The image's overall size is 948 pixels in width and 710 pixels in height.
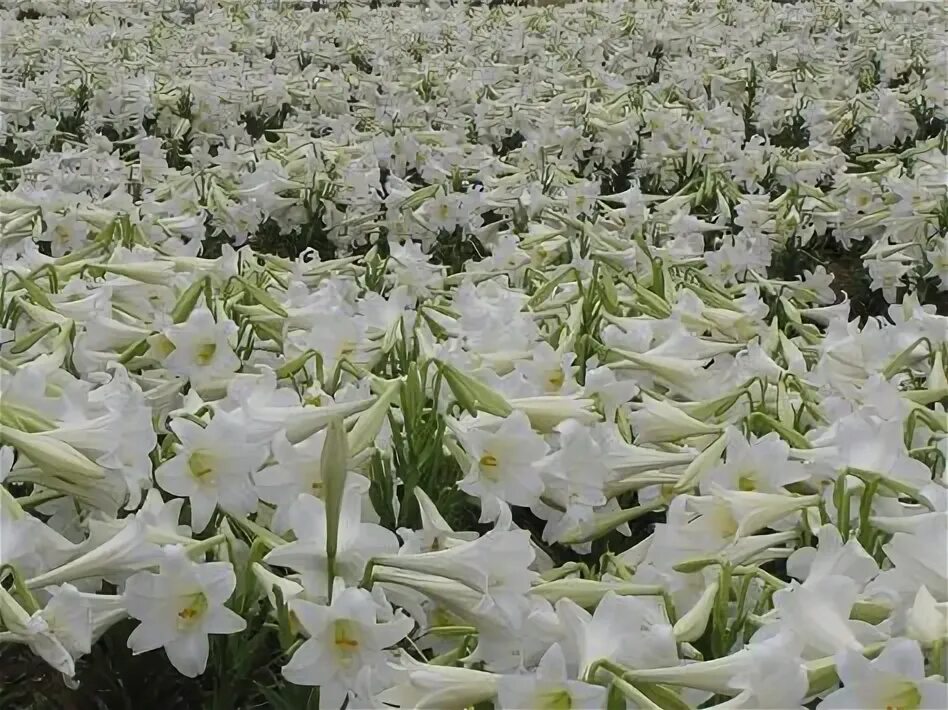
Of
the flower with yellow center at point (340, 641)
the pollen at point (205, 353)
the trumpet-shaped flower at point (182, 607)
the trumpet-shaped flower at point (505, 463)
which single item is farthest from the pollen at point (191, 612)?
the pollen at point (205, 353)

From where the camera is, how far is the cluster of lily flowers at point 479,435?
1.18 meters

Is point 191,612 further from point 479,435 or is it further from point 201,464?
point 479,435

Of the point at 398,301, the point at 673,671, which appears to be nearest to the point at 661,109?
the point at 398,301

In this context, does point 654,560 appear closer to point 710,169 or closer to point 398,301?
point 398,301

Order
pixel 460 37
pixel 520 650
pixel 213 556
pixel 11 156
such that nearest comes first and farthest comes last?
pixel 520 650 < pixel 213 556 < pixel 11 156 < pixel 460 37

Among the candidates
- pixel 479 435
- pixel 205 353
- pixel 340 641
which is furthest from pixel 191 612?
pixel 205 353

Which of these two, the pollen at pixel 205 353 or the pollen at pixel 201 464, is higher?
the pollen at pixel 201 464

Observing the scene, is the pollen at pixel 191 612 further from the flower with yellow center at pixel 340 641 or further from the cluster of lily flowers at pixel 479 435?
the flower with yellow center at pixel 340 641

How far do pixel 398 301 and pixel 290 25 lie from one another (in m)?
6.54

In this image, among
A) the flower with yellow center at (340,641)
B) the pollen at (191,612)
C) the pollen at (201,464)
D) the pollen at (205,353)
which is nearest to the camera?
the flower with yellow center at (340,641)

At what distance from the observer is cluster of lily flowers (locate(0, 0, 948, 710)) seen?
3.87 ft

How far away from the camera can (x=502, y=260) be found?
2865 millimetres

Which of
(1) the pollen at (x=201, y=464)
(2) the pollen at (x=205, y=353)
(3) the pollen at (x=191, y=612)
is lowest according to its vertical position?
(3) the pollen at (x=191, y=612)

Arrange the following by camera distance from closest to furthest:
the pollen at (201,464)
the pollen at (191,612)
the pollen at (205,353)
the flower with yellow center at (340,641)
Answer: the flower with yellow center at (340,641) → the pollen at (191,612) → the pollen at (201,464) → the pollen at (205,353)
